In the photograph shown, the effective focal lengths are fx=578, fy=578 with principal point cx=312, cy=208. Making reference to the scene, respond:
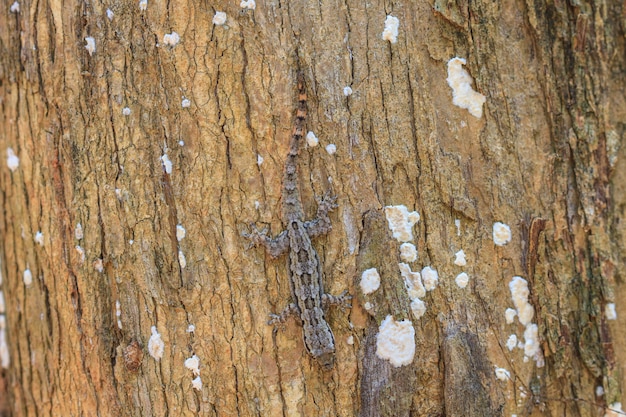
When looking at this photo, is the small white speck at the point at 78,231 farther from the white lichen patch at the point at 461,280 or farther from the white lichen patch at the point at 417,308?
the white lichen patch at the point at 461,280

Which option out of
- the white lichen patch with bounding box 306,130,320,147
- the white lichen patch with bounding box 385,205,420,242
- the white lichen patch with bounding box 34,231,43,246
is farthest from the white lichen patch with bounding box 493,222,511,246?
the white lichen patch with bounding box 34,231,43,246

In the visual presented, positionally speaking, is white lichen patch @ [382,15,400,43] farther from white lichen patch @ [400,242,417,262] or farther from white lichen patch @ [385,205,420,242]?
white lichen patch @ [400,242,417,262]

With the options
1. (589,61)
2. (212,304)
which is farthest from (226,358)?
(589,61)

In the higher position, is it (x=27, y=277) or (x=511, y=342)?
(x=27, y=277)

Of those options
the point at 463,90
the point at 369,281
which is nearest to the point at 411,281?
the point at 369,281

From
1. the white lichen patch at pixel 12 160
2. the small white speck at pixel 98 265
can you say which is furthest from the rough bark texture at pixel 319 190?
the white lichen patch at pixel 12 160

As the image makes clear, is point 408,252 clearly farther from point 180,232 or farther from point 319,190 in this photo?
point 180,232
